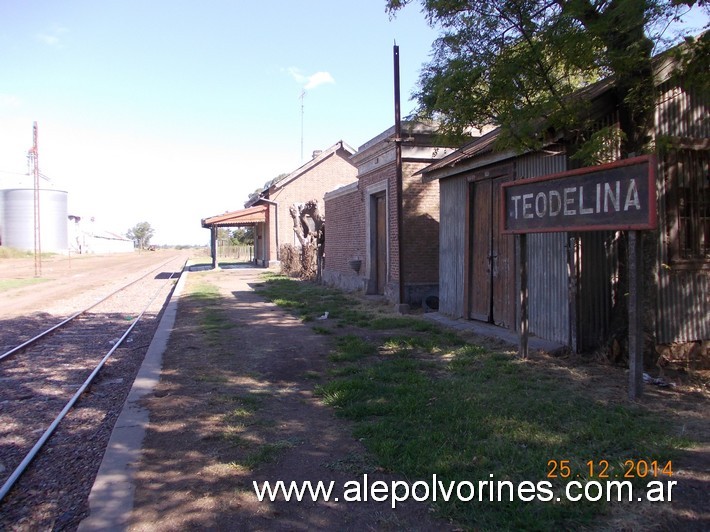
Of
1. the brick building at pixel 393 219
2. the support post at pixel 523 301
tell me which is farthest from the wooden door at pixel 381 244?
the support post at pixel 523 301

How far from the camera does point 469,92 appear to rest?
22.3 feet

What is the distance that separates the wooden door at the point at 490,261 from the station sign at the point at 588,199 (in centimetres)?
189

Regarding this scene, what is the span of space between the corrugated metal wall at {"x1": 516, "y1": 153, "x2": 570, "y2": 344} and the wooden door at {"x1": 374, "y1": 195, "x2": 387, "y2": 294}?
21.2ft

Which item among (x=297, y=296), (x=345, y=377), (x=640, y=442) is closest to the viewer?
(x=640, y=442)

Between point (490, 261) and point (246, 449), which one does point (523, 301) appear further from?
point (246, 449)

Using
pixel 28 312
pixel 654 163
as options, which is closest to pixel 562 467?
pixel 654 163

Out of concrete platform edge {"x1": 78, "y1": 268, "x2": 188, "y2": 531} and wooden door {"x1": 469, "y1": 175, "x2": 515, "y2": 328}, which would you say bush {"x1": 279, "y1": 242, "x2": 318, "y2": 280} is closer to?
wooden door {"x1": 469, "y1": 175, "x2": 515, "y2": 328}

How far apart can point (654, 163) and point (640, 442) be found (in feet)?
7.88

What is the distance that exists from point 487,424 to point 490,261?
4953 millimetres

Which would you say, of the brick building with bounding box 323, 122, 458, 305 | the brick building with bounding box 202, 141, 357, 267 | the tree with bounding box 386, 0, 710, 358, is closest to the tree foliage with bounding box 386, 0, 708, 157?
the tree with bounding box 386, 0, 710, 358

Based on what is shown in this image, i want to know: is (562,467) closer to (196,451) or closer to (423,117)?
(196,451)

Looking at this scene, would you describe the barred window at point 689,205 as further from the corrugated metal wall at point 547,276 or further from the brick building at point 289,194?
the brick building at point 289,194

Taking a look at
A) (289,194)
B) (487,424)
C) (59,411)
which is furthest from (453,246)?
(289,194)

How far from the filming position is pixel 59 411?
5973mm
